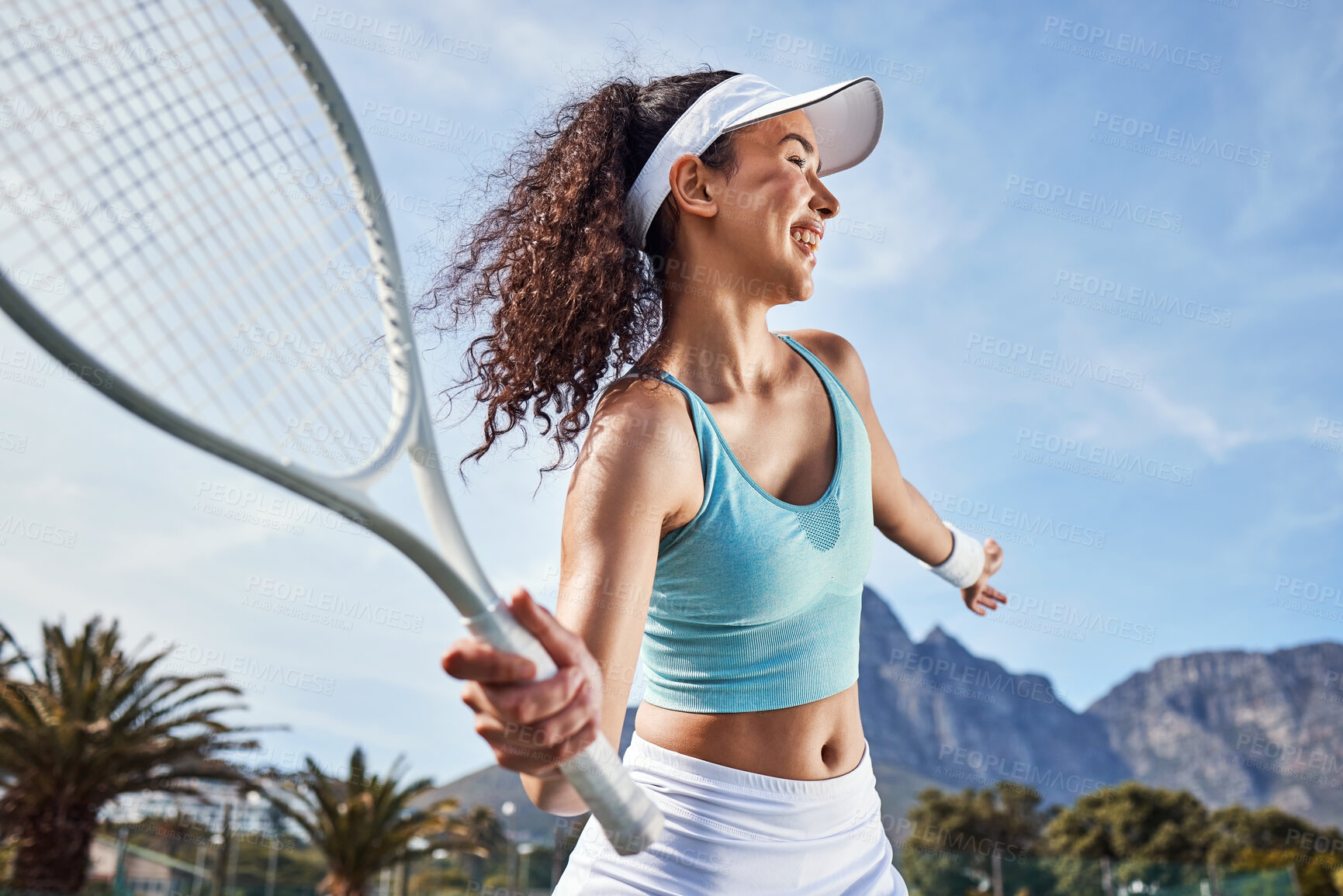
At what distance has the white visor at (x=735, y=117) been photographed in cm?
254

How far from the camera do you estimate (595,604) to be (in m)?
1.81

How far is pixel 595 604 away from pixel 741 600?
1.25 ft

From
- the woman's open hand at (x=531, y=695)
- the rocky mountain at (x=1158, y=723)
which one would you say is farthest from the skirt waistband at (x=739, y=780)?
the rocky mountain at (x=1158, y=723)

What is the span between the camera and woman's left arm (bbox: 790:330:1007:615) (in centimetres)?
287

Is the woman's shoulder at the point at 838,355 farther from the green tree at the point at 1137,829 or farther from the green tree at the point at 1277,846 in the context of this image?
the green tree at the point at 1137,829

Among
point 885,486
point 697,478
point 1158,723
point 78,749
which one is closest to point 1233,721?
point 1158,723

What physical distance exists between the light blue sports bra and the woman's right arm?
7 cm

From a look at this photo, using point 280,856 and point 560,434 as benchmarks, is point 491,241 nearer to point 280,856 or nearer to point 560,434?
point 560,434

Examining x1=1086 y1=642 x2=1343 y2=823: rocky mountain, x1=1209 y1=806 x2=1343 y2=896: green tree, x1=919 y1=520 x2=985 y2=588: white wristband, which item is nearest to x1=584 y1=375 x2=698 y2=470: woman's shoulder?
x1=919 y1=520 x2=985 y2=588: white wristband

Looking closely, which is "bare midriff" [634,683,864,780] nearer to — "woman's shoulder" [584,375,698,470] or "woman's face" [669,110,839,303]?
"woman's shoulder" [584,375,698,470]

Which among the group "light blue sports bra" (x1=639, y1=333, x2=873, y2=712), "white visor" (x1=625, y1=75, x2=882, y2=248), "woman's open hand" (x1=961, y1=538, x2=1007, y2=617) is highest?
"white visor" (x1=625, y1=75, x2=882, y2=248)

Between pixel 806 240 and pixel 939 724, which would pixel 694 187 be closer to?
pixel 806 240

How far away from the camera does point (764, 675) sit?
82.4 inches

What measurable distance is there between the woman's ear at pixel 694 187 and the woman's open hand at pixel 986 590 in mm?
1664
